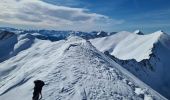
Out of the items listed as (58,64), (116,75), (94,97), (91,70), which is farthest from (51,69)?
(94,97)

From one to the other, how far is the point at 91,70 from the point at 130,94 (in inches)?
549

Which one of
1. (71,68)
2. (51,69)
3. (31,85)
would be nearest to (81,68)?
(71,68)

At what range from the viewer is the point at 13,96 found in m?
70.3

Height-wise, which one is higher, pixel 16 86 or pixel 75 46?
pixel 75 46

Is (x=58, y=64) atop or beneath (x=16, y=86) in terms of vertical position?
atop

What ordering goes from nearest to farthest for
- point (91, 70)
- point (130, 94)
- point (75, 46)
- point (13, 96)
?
point (130, 94), point (13, 96), point (91, 70), point (75, 46)

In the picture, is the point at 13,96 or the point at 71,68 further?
the point at 71,68

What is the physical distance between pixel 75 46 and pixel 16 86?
24.3m

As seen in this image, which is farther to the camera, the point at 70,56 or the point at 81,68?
the point at 70,56

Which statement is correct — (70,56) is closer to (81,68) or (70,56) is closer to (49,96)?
(81,68)

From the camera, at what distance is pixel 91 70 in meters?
75.3

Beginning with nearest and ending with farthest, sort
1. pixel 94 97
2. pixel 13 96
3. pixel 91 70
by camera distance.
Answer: pixel 94 97
pixel 13 96
pixel 91 70

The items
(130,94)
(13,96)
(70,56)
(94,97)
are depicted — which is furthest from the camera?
(70,56)

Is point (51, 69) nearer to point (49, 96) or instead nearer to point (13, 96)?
point (13, 96)
